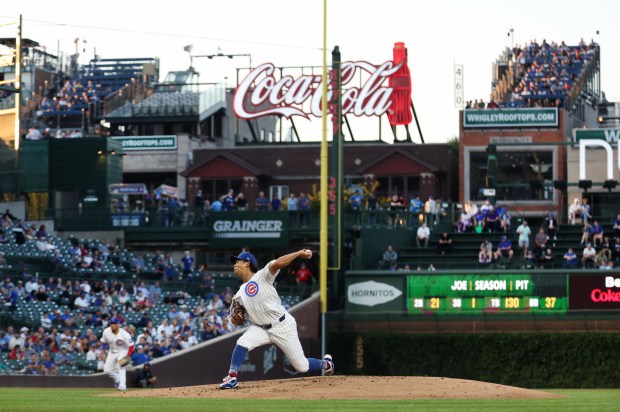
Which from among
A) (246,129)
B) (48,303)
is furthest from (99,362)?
(246,129)

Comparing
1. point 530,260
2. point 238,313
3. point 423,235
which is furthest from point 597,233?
point 238,313

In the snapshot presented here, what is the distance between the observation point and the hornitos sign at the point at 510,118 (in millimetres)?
56156

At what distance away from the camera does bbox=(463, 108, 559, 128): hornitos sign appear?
56156mm

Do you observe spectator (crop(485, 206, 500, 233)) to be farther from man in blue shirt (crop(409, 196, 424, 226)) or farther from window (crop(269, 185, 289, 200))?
window (crop(269, 185, 289, 200))

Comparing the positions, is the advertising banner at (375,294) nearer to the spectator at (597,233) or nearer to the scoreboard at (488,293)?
the scoreboard at (488,293)

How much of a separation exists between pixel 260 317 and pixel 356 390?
1560 millimetres

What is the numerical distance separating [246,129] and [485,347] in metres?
36.7

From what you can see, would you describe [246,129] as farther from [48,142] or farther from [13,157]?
Result: [13,157]

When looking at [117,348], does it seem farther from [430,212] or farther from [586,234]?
[430,212]

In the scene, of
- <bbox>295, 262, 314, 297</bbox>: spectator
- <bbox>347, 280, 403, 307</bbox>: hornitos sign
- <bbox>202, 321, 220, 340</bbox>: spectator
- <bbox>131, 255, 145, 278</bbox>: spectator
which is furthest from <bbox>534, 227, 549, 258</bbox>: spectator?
<bbox>131, 255, 145, 278</bbox>: spectator

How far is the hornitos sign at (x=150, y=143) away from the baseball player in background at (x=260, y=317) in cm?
4599

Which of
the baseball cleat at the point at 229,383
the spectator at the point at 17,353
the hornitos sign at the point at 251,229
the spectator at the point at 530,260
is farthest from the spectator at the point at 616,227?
the baseball cleat at the point at 229,383

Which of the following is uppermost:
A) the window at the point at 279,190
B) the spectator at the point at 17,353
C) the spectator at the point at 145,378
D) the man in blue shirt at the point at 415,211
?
the window at the point at 279,190

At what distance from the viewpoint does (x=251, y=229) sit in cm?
4497
